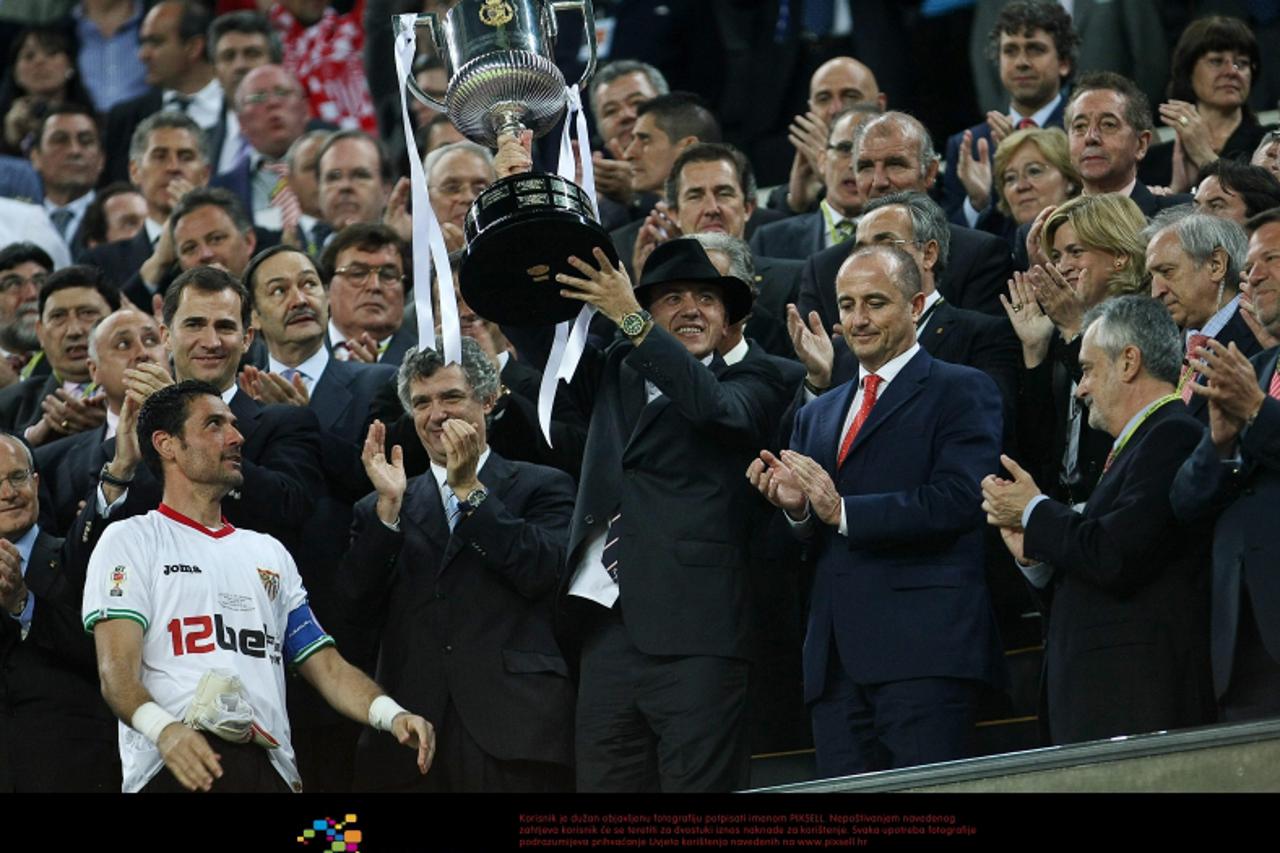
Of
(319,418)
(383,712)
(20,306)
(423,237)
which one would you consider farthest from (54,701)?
(20,306)

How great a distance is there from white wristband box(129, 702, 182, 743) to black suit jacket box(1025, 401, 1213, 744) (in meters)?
2.50

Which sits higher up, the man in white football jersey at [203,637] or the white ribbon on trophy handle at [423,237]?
the white ribbon on trophy handle at [423,237]

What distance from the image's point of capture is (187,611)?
717cm

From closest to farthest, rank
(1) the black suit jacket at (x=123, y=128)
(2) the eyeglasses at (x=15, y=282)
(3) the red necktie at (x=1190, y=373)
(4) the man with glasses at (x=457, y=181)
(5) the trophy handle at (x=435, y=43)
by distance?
(3) the red necktie at (x=1190, y=373) → (5) the trophy handle at (x=435, y=43) → (4) the man with glasses at (x=457, y=181) → (2) the eyeglasses at (x=15, y=282) → (1) the black suit jacket at (x=123, y=128)

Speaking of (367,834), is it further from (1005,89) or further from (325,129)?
(325,129)

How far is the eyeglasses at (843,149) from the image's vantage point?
9.42 m

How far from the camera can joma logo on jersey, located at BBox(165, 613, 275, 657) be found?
23.4 ft

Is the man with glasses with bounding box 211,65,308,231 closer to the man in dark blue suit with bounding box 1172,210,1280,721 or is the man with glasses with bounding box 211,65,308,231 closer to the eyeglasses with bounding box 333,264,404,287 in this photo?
the eyeglasses with bounding box 333,264,404,287

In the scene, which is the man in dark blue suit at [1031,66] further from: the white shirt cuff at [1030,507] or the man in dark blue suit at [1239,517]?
the man in dark blue suit at [1239,517]

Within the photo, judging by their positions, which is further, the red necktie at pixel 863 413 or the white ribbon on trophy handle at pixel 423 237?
the red necktie at pixel 863 413

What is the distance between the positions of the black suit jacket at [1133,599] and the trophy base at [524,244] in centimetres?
153

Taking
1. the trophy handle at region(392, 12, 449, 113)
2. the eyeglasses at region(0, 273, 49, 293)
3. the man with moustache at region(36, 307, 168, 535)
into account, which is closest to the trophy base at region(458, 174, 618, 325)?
the trophy handle at region(392, 12, 449, 113)

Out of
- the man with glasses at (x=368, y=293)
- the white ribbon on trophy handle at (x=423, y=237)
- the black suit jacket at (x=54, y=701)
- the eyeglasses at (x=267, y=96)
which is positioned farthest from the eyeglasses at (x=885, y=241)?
the eyeglasses at (x=267, y=96)

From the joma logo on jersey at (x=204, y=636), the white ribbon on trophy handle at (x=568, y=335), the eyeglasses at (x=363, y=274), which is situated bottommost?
the joma logo on jersey at (x=204, y=636)
